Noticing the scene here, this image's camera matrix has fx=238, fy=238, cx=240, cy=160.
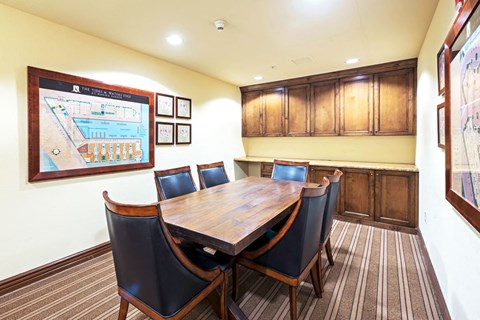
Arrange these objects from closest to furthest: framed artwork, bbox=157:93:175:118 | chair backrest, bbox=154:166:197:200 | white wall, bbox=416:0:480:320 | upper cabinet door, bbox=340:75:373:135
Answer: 1. white wall, bbox=416:0:480:320
2. chair backrest, bbox=154:166:197:200
3. framed artwork, bbox=157:93:175:118
4. upper cabinet door, bbox=340:75:373:135

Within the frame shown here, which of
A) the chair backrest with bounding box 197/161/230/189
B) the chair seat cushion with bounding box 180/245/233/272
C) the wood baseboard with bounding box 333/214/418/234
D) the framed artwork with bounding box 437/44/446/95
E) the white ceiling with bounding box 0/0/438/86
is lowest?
the wood baseboard with bounding box 333/214/418/234

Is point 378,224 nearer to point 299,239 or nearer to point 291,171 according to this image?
point 291,171

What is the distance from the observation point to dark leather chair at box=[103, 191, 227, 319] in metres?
1.10

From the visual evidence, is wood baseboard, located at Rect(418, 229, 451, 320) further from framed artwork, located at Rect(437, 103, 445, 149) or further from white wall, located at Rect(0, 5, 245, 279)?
white wall, located at Rect(0, 5, 245, 279)

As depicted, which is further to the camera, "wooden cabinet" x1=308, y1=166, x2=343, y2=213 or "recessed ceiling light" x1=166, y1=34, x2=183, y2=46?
"wooden cabinet" x1=308, y1=166, x2=343, y2=213

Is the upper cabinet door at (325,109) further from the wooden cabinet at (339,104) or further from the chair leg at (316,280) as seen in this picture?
the chair leg at (316,280)

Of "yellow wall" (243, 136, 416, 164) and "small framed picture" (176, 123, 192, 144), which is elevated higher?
"small framed picture" (176, 123, 192, 144)

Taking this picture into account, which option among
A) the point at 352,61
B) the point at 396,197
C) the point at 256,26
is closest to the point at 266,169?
the point at 396,197

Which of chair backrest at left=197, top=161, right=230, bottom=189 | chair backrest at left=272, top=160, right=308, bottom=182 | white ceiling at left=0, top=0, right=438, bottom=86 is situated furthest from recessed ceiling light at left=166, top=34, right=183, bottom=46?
chair backrest at left=272, top=160, right=308, bottom=182

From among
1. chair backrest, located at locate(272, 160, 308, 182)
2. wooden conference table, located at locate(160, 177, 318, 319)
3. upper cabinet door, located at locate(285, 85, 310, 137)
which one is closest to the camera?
wooden conference table, located at locate(160, 177, 318, 319)

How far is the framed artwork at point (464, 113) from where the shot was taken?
1.05 metres

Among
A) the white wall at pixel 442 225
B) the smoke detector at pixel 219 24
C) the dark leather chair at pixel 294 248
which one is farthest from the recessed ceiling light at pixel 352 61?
the dark leather chair at pixel 294 248

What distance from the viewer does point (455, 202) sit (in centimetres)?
136

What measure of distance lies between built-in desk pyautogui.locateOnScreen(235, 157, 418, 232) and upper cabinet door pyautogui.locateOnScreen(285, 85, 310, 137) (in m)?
0.85
